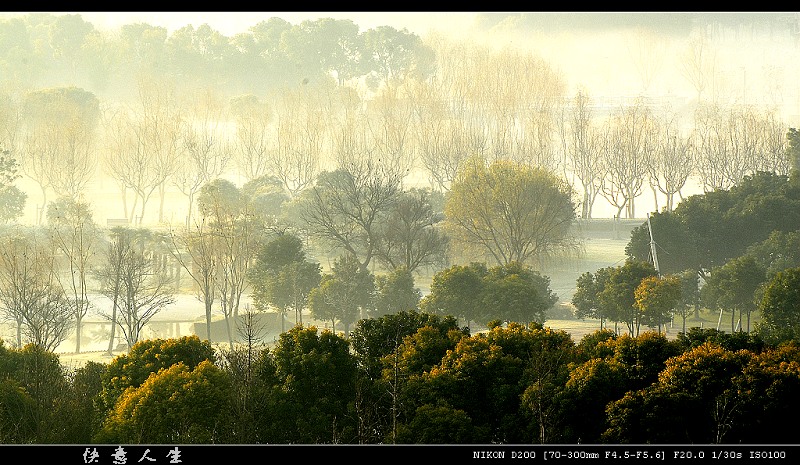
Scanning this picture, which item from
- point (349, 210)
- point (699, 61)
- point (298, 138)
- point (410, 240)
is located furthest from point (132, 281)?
point (699, 61)

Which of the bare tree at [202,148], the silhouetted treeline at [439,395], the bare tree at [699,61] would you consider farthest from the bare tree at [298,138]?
the silhouetted treeline at [439,395]

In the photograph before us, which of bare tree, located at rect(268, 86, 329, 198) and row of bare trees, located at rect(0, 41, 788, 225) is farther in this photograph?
bare tree, located at rect(268, 86, 329, 198)

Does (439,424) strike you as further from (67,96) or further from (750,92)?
(750,92)

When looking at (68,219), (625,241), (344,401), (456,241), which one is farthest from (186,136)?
(344,401)

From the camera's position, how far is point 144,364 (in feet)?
80.4

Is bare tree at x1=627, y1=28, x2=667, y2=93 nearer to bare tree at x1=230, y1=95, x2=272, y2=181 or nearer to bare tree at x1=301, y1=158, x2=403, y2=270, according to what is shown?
bare tree at x1=301, y1=158, x2=403, y2=270

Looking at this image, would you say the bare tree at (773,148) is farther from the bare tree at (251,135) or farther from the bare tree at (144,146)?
the bare tree at (144,146)

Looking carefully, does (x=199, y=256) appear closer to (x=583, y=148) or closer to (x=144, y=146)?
(x=144, y=146)

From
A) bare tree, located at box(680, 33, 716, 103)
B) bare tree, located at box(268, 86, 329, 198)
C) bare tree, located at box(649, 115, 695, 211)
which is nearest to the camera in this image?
bare tree, located at box(649, 115, 695, 211)

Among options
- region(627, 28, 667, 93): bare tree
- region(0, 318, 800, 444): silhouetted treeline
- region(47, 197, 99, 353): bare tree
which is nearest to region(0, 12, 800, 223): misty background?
region(627, 28, 667, 93): bare tree

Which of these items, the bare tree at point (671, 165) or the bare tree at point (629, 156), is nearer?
the bare tree at point (629, 156)

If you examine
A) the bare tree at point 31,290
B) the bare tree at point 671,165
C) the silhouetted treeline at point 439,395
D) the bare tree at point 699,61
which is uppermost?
the bare tree at point 699,61

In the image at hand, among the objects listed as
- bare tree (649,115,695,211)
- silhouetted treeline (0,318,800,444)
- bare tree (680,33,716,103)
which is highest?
bare tree (680,33,716,103)

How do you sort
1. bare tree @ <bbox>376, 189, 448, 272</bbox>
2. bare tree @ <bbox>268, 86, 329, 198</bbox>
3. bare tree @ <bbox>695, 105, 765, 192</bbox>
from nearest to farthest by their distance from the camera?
bare tree @ <bbox>376, 189, 448, 272</bbox> < bare tree @ <bbox>695, 105, 765, 192</bbox> < bare tree @ <bbox>268, 86, 329, 198</bbox>
